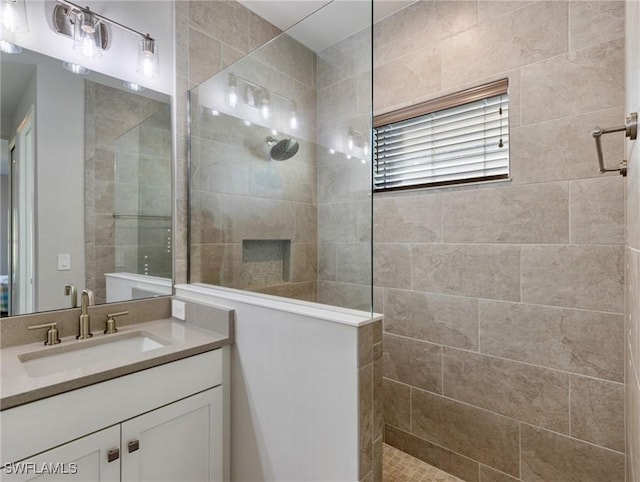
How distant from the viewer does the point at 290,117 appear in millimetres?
1716

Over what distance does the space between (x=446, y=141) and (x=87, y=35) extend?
1887 millimetres

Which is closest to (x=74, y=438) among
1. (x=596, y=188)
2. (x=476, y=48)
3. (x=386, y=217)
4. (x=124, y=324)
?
(x=124, y=324)

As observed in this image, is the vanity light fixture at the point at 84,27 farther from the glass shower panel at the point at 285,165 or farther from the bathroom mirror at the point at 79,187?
the glass shower panel at the point at 285,165

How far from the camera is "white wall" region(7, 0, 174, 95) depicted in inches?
53.1

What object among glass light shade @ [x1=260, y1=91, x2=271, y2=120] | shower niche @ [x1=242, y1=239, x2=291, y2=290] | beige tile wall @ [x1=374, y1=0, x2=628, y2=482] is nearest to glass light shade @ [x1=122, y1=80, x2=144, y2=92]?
glass light shade @ [x1=260, y1=91, x2=271, y2=120]

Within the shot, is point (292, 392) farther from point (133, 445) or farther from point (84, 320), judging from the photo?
point (84, 320)

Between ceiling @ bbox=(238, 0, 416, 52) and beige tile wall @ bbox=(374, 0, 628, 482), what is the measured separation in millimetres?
477

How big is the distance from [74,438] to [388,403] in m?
1.67

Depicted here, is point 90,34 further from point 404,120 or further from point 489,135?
point 489,135

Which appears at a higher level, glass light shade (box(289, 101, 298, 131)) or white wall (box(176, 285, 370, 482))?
glass light shade (box(289, 101, 298, 131))

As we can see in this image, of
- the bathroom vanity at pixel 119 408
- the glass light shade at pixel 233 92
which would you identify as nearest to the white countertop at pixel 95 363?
the bathroom vanity at pixel 119 408

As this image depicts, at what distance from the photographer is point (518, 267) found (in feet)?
5.25

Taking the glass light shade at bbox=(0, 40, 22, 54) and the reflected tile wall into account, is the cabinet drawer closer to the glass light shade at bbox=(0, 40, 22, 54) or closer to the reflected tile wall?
the reflected tile wall

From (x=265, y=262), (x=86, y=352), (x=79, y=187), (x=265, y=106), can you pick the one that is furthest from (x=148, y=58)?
(x=86, y=352)
